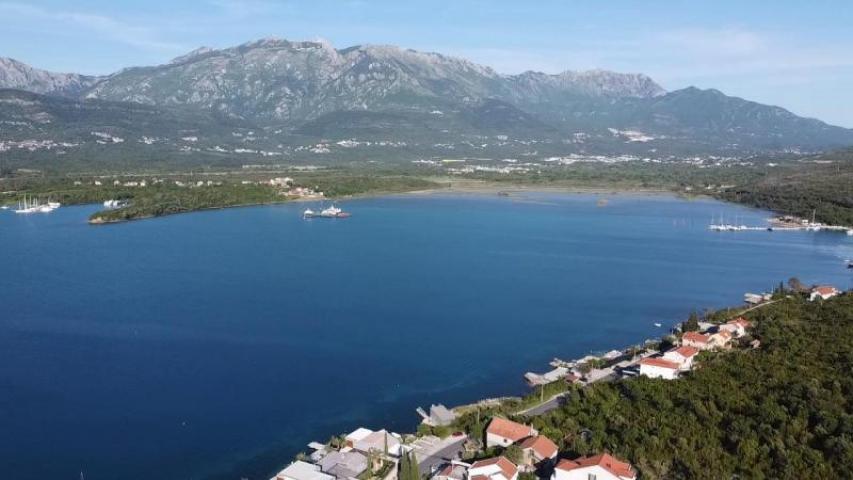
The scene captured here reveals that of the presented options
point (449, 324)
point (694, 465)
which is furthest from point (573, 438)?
point (449, 324)

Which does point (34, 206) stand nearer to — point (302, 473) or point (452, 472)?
point (302, 473)

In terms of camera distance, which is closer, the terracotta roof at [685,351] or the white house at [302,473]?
the white house at [302,473]

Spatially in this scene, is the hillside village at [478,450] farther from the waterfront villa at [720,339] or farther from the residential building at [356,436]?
the waterfront villa at [720,339]

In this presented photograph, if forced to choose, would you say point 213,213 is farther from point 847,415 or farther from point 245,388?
point 847,415

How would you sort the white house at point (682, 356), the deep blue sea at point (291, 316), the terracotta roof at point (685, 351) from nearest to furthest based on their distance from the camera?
1. the deep blue sea at point (291, 316)
2. the white house at point (682, 356)
3. the terracotta roof at point (685, 351)

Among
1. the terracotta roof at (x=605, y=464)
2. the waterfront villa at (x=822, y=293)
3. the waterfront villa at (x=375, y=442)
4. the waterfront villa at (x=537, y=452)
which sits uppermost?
the waterfront villa at (x=822, y=293)

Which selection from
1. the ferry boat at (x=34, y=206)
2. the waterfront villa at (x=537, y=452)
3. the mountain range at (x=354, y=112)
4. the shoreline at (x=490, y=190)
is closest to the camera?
the waterfront villa at (x=537, y=452)

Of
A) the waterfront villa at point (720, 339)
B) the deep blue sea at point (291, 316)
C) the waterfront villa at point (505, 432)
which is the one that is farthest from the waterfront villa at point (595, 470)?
the waterfront villa at point (720, 339)

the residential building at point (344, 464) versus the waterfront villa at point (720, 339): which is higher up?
the waterfront villa at point (720, 339)

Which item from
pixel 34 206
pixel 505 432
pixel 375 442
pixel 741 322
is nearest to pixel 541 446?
pixel 505 432

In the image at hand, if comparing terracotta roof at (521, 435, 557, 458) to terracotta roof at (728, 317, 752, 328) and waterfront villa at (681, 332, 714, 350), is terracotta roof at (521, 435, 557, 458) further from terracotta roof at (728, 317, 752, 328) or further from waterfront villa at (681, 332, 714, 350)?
terracotta roof at (728, 317, 752, 328)
